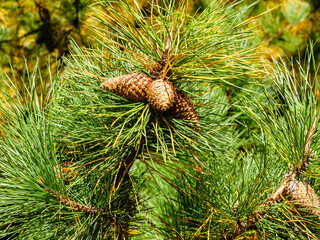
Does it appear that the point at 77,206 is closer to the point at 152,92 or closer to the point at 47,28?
the point at 152,92

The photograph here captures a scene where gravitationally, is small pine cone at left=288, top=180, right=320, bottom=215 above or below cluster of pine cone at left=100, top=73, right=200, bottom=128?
below

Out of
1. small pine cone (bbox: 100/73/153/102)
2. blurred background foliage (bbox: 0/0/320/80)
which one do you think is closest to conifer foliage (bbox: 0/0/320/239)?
small pine cone (bbox: 100/73/153/102)

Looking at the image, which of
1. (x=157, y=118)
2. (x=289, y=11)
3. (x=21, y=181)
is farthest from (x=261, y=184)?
(x=289, y=11)

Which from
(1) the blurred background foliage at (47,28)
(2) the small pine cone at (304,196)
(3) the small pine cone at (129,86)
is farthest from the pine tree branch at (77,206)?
(1) the blurred background foliage at (47,28)

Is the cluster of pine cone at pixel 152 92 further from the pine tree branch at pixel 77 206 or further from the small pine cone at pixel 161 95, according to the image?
the pine tree branch at pixel 77 206

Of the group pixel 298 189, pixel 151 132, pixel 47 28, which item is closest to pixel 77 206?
pixel 151 132

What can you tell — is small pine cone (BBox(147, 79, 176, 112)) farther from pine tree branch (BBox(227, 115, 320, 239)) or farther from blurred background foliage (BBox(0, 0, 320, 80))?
blurred background foliage (BBox(0, 0, 320, 80))
